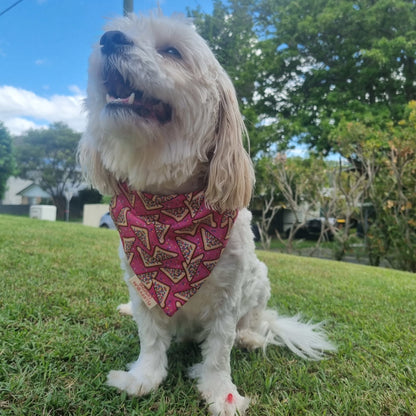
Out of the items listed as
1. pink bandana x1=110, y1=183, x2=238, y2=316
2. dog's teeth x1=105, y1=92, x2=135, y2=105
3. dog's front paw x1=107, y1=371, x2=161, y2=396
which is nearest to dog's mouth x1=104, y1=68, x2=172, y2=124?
dog's teeth x1=105, y1=92, x2=135, y2=105

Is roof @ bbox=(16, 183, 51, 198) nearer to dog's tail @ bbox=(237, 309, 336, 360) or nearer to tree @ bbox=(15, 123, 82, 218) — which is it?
tree @ bbox=(15, 123, 82, 218)

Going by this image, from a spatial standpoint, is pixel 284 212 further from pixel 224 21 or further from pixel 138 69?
pixel 138 69

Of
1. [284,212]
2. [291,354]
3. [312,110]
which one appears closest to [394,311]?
[291,354]

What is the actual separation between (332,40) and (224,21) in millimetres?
4669

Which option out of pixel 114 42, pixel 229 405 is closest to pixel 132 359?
pixel 229 405

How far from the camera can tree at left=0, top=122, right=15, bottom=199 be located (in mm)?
28609

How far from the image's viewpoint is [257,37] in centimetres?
1673

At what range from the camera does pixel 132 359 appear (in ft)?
6.50

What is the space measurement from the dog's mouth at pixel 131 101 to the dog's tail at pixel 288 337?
57.8 inches

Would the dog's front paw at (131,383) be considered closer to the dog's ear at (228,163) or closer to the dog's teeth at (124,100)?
the dog's ear at (228,163)

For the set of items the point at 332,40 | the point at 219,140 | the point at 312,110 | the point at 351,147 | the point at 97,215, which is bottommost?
the point at 97,215

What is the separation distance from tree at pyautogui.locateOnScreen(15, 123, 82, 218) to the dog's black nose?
117ft

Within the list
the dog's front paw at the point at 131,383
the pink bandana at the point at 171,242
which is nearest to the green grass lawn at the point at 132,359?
the dog's front paw at the point at 131,383

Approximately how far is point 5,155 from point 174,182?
32.0 m
